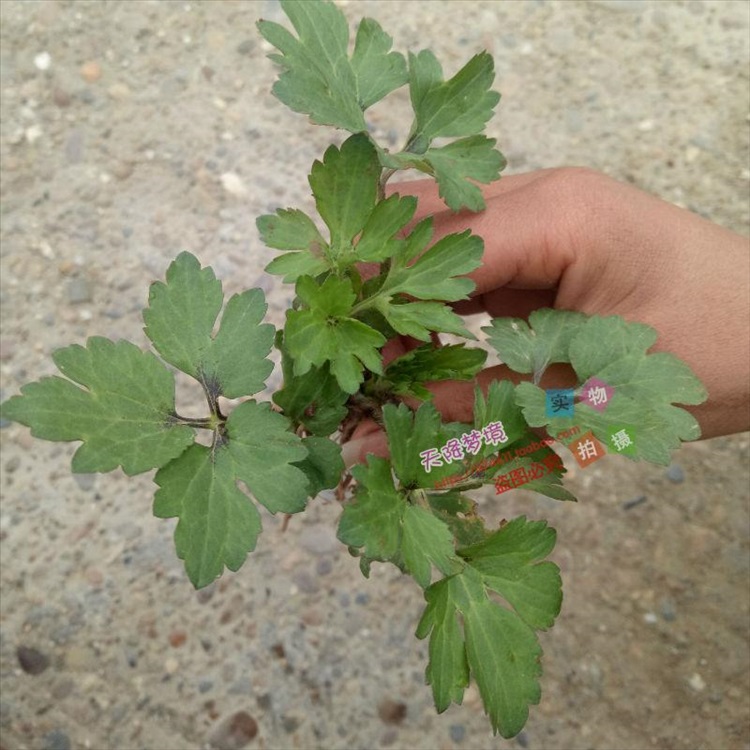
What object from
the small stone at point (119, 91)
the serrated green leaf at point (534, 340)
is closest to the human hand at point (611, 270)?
the serrated green leaf at point (534, 340)

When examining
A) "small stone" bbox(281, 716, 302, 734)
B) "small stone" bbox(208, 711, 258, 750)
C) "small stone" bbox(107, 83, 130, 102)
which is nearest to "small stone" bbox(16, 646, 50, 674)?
"small stone" bbox(208, 711, 258, 750)

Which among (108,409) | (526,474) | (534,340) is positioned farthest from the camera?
(534,340)

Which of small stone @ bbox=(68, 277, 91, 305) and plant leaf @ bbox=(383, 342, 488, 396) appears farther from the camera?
small stone @ bbox=(68, 277, 91, 305)

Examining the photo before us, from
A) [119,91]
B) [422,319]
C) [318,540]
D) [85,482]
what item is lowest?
[318,540]

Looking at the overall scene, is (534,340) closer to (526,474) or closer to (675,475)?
A: (526,474)

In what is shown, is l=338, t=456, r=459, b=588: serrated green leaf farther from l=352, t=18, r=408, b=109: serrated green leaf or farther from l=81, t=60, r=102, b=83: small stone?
l=81, t=60, r=102, b=83: small stone

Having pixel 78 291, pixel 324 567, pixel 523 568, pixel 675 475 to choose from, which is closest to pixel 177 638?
pixel 324 567
